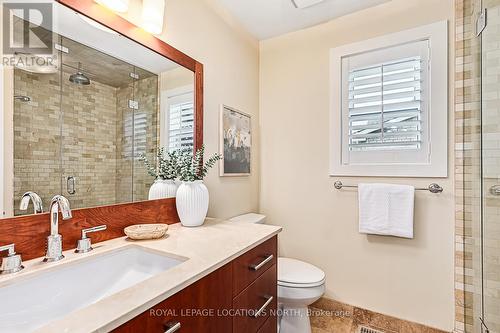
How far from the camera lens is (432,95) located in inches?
62.8

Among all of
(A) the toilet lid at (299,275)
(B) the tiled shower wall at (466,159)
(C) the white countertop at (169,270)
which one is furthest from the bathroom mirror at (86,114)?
(B) the tiled shower wall at (466,159)

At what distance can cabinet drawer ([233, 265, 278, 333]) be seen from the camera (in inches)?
37.2

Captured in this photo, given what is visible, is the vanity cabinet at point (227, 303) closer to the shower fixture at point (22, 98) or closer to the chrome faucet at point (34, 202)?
the chrome faucet at point (34, 202)

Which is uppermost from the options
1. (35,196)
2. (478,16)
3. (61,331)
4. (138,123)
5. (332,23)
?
(332,23)

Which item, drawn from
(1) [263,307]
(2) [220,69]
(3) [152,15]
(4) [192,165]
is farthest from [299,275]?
(3) [152,15]

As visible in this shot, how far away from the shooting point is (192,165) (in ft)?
4.57

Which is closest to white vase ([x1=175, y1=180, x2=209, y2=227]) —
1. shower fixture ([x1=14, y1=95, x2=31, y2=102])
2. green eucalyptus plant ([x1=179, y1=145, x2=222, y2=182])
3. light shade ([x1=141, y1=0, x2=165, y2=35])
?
green eucalyptus plant ([x1=179, y1=145, x2=222, y2=182])

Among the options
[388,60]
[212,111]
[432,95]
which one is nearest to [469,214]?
[432,95]

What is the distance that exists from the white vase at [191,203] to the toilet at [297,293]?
65cm

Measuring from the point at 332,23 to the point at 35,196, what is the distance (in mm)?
2144

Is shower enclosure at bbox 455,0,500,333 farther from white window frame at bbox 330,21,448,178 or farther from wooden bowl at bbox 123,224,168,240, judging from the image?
wooden bowl at bbox 123,224,168,240

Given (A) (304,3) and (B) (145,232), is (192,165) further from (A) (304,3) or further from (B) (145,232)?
(A) (304,3)

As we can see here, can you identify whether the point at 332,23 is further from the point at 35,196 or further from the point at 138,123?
the point at 35,196

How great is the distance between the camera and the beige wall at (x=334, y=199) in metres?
1.59
